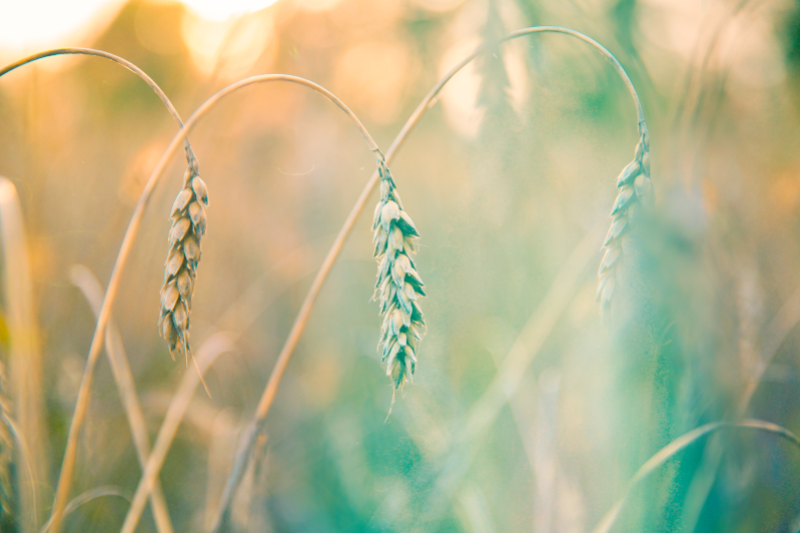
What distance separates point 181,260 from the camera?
0.35 m

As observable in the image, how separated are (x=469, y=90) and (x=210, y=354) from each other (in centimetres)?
67

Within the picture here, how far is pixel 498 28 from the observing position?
1.91 feet

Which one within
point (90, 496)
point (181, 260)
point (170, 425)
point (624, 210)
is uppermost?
point (624, 210)

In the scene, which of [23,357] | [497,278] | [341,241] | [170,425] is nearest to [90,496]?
[170,425]

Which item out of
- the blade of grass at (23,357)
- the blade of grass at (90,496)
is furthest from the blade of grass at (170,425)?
the blade of grass at (23,357)

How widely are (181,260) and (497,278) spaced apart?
48 centimetres

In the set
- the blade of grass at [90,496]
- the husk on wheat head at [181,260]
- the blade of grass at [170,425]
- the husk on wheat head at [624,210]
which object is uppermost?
the husk on wheat head at [624,210]

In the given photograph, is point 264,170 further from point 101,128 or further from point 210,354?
point 210,354

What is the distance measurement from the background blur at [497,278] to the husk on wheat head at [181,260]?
1.05 ft

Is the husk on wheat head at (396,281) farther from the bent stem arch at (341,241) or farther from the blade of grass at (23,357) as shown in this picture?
the blade of grass at (23,357)

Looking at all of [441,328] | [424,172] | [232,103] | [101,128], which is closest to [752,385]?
[441,328]

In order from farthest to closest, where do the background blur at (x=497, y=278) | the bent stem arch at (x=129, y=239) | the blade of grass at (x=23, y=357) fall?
the background blur at (x=497, y=278) < the blade of grass at (x=23, y=357) < the bent stem arch at (x=129, y=239)

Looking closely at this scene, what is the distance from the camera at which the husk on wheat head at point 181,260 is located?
13.5 inches

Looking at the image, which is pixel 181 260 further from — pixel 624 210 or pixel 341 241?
pixel 624 210
